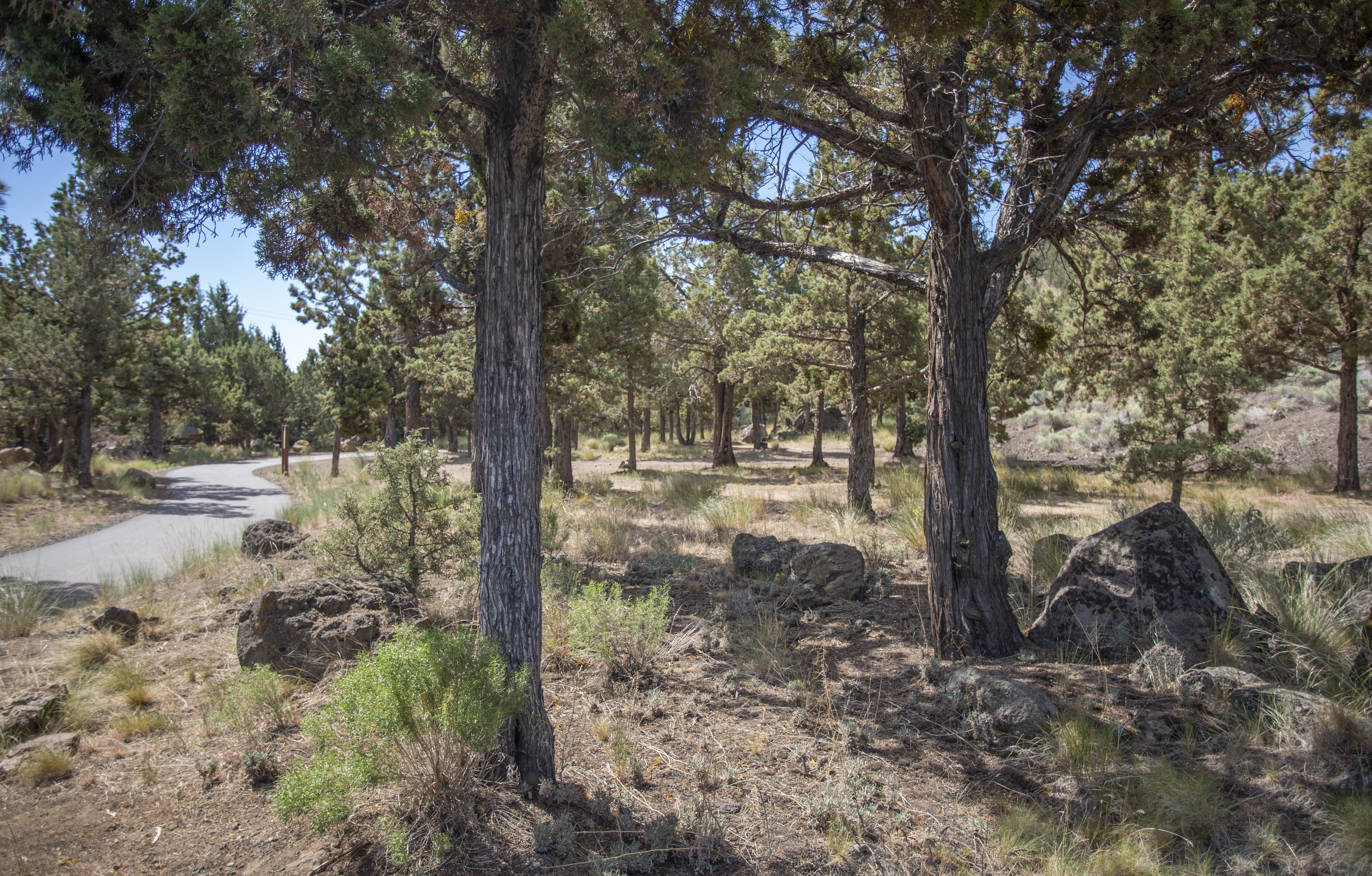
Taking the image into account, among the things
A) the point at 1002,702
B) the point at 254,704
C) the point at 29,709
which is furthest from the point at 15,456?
the point at 1002,702

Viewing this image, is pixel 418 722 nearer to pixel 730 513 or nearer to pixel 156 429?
pixel 730 513

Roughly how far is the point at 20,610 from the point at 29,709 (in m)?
2.91

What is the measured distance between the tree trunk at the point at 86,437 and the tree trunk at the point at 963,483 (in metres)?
21.7

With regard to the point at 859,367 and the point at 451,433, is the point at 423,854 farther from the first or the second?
the point at 451,433

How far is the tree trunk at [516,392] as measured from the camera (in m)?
3.56

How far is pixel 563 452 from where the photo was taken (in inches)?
690

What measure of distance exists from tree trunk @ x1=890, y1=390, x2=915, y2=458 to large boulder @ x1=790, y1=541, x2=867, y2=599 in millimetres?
18389

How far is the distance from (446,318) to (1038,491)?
13891 millimetres

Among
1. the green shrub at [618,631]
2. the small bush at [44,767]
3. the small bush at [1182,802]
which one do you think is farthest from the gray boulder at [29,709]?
the small bush at [1182,802]

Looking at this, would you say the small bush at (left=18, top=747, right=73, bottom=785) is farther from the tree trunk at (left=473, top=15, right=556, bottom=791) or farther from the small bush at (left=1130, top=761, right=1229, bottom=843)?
the small bush at (left=1130, top=761, right=1229, bottom=843)

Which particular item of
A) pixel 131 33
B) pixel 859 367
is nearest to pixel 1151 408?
pixel 859 367

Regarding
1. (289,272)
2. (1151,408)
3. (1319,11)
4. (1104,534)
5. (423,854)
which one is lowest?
(423,854)

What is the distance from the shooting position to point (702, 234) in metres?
5.62

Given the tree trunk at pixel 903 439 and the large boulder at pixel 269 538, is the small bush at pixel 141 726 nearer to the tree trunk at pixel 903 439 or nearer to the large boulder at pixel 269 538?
the large boulder at pixel 269 538
